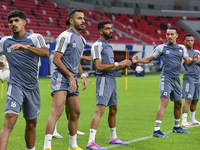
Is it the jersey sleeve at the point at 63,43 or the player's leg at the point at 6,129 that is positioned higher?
the jersey sleeve at the point at 63,43

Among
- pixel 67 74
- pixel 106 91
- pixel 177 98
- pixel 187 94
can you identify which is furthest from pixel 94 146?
pixel 187 94

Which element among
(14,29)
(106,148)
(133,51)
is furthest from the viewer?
(133,51)

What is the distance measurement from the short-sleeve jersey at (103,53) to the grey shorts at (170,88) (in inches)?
52.2

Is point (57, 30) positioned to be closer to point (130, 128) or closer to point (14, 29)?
point (130, 128)

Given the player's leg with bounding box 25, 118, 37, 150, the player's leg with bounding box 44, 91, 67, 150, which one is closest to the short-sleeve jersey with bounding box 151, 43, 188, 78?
the player's leg with bounding box 44, 91, 67, 150

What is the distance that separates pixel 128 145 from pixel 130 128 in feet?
5.09

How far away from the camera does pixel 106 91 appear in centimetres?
544

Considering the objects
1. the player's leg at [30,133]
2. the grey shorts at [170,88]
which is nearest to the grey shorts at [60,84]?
the player's leg at [30,133]

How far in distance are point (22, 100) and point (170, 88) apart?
3321 mm

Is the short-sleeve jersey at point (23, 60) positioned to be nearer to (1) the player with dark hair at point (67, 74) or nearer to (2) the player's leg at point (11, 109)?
(2) the player's leg at point (11, 109)

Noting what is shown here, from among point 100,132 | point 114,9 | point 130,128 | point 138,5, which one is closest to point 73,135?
point 100,132

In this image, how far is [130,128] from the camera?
7.07 m

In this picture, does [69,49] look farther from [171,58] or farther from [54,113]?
[171,58]

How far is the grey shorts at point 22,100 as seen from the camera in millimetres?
4014
